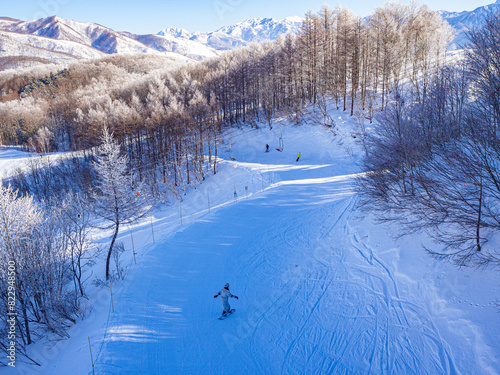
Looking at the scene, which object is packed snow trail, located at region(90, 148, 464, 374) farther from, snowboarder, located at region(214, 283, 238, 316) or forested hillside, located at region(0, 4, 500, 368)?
forested hillside, located at region(0, 4, 500, 368)

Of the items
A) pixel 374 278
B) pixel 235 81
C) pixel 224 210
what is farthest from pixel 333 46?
pixel 374 278

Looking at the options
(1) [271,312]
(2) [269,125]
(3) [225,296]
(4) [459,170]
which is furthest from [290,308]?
(2) [269,125]

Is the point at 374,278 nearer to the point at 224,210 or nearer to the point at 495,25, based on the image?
the point at 495,25

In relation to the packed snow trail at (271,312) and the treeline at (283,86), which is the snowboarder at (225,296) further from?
the treeline at (283,86)

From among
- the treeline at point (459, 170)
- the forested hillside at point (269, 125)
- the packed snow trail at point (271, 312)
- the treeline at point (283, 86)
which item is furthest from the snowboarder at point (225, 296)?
the treeline at point (283, 86)

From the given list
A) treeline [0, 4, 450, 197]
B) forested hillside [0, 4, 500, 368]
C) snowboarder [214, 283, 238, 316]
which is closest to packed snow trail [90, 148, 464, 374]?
snowboarder [214, 283, 238, 316]

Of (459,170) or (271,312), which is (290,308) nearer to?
(271,312)

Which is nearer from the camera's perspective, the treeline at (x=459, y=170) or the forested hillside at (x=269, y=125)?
the treeline at (x=459, y=170)
